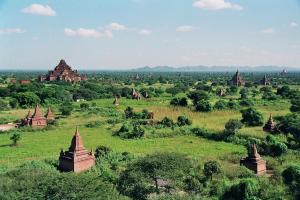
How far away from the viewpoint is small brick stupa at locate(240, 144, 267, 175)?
2553 centimetres

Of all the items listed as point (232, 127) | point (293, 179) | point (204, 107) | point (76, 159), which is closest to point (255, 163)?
point (293, 179)

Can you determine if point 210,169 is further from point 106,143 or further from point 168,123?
point 168,123

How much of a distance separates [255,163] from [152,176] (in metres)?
7.59

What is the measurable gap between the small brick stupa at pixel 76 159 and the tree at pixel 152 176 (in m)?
5.30

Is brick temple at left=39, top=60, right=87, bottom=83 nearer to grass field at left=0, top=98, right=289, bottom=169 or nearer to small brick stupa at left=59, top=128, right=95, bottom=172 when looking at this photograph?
grass field at left=0, top=98, right=289, bottom=169

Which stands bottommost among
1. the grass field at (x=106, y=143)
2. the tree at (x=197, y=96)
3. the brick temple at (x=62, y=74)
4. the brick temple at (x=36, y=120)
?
the grass field at (x=106, y=143)

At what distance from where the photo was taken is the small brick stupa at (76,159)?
2603cm

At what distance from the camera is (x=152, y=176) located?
21.5m

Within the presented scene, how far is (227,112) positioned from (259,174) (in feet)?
93.9

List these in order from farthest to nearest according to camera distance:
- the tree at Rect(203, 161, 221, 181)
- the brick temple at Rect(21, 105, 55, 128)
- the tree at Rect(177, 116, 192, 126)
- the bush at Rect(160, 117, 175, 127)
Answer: the brick temple at Rect(21, 105, 55, 128) → the tree at Rect(177, 116, 192, 126) → the bush at Rect(160, 117, 175, 127) → the tree at Rect(203, 161, 221, 181)

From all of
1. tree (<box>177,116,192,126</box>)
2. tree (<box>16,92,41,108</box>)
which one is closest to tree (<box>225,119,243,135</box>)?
tree (<box>177,116,192,126</box>)

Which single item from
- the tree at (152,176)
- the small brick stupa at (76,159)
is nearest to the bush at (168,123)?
the small brick stupa at (76,159)

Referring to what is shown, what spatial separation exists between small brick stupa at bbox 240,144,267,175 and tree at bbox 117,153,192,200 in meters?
5.55

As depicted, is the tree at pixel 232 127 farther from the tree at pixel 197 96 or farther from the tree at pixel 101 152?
the tree at pixel 197 96
